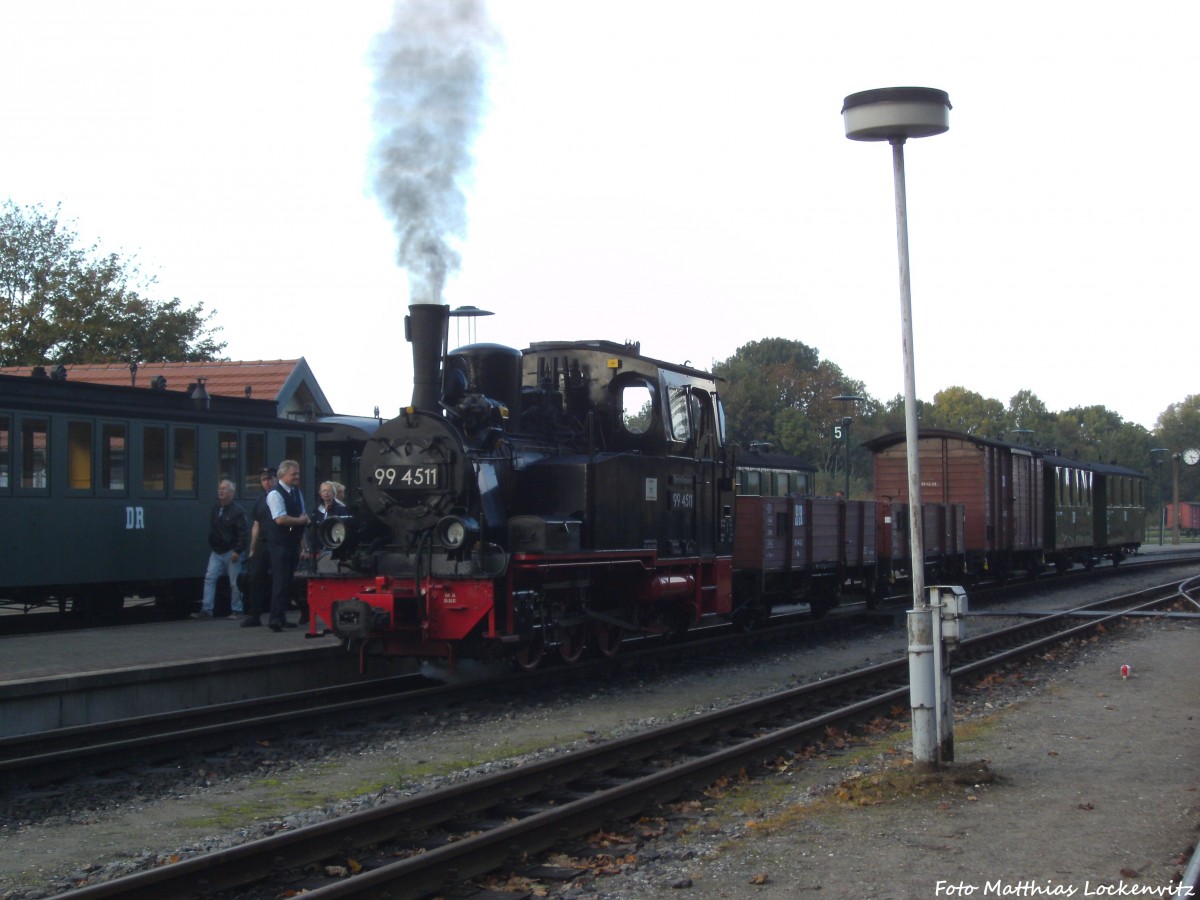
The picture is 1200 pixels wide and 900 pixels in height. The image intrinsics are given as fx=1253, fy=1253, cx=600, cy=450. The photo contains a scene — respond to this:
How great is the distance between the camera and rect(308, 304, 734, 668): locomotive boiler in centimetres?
1101

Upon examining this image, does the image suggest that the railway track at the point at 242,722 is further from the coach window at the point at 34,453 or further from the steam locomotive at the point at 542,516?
the coach window at the point at 34,453

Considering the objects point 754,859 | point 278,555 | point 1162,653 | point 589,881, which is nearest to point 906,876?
point 754,859

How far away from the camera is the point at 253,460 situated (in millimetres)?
17172

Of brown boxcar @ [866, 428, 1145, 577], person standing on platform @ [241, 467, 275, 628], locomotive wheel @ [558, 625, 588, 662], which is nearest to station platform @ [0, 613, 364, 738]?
person standing on platform @ [241, 467, 275, 628]

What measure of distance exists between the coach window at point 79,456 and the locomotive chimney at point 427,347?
5274 millimetres

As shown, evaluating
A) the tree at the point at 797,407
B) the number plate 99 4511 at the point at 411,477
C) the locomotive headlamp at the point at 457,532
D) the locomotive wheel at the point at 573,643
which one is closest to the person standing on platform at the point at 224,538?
the number plate 99 4511 at the point at 411,477

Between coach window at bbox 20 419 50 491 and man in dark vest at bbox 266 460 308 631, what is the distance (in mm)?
2737

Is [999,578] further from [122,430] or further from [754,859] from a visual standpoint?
[754,859]

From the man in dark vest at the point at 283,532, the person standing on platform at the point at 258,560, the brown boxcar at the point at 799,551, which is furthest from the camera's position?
the brown boxcar at the point at 799,551

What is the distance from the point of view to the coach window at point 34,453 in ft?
45.1

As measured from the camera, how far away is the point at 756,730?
9.91 metres

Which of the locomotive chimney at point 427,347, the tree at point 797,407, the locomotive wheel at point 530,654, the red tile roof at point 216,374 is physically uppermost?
the tree at point 797,407

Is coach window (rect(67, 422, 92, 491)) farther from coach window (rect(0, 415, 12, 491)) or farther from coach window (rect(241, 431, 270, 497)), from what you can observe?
coach window (rect(241, 431, 270, 497))

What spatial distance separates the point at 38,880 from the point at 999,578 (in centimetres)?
2596
